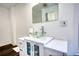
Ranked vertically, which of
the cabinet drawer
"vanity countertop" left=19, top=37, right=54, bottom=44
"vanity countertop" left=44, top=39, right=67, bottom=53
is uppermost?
"vanity countertop" left=19, top=37, right=54, bottom=44

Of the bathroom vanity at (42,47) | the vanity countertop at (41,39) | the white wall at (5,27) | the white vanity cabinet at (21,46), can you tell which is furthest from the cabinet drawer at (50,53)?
the white wall at (5,27)

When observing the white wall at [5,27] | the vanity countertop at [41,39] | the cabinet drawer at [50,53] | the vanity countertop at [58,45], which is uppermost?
the white wall at [5,27]

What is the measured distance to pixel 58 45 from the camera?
1.16m

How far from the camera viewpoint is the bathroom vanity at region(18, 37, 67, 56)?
1.13 meters

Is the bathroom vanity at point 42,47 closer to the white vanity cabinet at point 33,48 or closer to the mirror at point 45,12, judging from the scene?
the white vanity cabinet at point 33,48

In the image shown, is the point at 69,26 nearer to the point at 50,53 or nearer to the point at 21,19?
the point at 50,53

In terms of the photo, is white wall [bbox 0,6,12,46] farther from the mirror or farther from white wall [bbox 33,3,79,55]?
white wall [bbox 33,3,79,55]

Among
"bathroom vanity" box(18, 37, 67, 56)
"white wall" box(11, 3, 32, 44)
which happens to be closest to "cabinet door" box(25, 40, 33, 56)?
"bathroom vanity" box(18, 37, 67, 56)

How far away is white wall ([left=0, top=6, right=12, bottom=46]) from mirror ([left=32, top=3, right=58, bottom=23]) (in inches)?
13.6

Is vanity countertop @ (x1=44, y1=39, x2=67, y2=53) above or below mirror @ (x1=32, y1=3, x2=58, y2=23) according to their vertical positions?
below

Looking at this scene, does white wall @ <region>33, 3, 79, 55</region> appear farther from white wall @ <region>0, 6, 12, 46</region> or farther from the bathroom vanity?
white wall @ <region>0, 6, 12, 46</region>

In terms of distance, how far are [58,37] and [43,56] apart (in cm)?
31

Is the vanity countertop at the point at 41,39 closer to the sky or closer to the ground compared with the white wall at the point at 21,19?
closer to the ground

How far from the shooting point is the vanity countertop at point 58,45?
1.11 m
